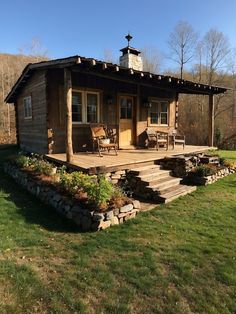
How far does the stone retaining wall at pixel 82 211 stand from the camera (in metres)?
4.27

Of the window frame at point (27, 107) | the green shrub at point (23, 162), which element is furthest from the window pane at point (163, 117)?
the green shrub at point (23, 162)

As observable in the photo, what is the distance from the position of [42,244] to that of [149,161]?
164 inches

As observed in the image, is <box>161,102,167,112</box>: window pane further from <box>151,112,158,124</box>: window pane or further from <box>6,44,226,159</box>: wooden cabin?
<box>151,112,158,124</box>: window pane

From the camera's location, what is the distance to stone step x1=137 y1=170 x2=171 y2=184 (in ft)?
20.3

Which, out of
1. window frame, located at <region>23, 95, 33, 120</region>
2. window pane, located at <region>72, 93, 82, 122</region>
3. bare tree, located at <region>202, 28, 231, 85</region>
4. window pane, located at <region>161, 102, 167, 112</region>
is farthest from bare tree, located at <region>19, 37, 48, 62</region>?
window pane, located at <region>72, 93, 82, 122</region>

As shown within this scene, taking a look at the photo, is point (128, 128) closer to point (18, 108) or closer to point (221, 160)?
point (221, 160)

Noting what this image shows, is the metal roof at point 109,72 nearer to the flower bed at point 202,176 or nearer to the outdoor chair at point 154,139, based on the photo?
the outdoor chair at point 154,139

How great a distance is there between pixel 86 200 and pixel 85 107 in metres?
4.50

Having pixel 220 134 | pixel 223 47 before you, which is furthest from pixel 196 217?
pixel 223 47

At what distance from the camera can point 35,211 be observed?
5020 mm

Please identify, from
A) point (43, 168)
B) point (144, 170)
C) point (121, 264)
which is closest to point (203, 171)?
point (144, 170)

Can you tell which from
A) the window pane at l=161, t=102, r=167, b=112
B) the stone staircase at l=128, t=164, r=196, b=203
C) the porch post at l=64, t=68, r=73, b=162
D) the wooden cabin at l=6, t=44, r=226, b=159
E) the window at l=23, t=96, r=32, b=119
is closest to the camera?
the stone staircase at l=128, t=164, r=196, b=203

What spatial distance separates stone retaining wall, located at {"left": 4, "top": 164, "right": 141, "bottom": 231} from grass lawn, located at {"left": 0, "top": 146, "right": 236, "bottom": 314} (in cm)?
15

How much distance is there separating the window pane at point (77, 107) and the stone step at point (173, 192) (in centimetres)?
383
